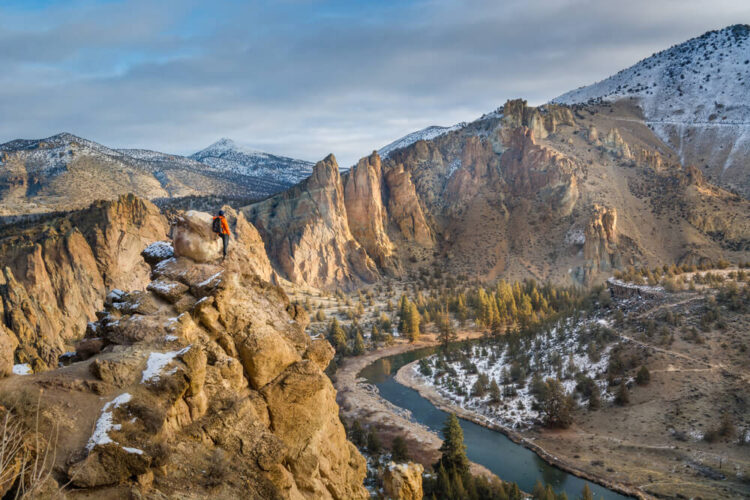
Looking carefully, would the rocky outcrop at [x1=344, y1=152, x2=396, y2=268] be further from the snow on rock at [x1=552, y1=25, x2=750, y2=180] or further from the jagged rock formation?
the jagged rock formation

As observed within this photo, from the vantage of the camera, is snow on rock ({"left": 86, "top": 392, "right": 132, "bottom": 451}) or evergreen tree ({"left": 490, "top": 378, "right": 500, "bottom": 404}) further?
evergreen tree ({"left": 490, "top": 378, "right": 500, "bottom": 404})

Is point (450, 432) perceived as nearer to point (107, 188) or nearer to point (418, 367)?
point (418, 367)

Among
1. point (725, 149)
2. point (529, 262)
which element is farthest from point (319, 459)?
point (725, 149)

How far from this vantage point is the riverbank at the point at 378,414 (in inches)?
1389

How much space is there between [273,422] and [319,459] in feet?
5.47

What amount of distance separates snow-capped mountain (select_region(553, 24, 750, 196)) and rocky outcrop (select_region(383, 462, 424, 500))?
423 feet

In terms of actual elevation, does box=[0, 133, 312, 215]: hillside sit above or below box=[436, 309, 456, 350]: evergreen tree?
above

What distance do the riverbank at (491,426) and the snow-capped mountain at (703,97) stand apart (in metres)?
108

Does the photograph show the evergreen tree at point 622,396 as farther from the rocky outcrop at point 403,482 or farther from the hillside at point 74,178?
the hillside at point 74,178

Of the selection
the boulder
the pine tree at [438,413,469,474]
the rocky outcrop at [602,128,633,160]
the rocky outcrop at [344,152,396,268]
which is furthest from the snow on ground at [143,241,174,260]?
the rocky outcrop at [602,128,633,160]

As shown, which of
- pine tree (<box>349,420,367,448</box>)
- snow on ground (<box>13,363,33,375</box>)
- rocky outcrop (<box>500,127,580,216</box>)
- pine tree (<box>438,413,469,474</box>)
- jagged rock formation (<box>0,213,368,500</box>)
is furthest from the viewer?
rocky outcrop (<box>500,127,580,216</box>)

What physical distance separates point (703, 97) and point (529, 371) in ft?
513

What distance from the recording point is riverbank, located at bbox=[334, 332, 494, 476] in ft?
116

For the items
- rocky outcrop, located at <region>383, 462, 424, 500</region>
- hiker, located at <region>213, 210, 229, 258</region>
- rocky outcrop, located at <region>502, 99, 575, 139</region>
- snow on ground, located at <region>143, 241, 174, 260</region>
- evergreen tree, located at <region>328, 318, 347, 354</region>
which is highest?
rocky outcrop, located at <region>502, 99, 575, 139</region>
